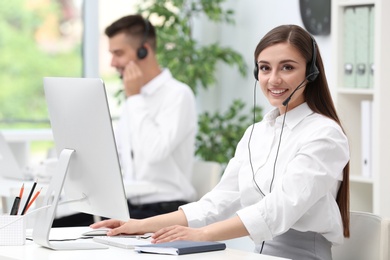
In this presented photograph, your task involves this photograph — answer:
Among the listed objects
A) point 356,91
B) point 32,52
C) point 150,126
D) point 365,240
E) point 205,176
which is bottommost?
point 205,176

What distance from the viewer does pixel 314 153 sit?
225 cm

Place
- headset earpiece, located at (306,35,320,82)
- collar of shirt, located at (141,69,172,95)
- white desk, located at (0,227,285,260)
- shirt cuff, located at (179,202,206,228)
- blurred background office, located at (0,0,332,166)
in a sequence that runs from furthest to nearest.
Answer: blurred background office, located at (0,0,332,166)
collar of shirt, located at (141,69,172,95)
shirt cuff, located at (179,202,206,228)
headset earpiece, located at (306,35,320,82)
white desk, located at (0,227,285,260)

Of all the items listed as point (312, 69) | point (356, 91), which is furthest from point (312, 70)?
point (356, 91)

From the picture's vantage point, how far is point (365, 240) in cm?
230

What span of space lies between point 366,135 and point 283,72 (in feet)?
4.23

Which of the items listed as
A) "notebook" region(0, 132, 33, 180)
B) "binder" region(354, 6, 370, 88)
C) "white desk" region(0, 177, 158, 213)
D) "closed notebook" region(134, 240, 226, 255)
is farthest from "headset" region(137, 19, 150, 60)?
"closed notebook" region(134, 240, 226, 255)

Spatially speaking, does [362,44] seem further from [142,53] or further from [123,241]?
[123,241]

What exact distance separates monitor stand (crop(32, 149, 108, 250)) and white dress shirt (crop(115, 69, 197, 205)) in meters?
1.54

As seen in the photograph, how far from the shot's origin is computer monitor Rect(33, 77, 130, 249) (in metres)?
2.13

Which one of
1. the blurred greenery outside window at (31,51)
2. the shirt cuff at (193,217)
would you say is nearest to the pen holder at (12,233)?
the shirt cuff at (193,217)

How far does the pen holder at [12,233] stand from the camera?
7.28 ft

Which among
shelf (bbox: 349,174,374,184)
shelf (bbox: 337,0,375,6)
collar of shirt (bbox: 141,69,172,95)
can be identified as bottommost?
shelf (bbox: 349,174,374,184)

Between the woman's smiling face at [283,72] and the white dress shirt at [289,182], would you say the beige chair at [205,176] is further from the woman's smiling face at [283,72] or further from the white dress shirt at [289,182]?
the woman's smiling face at [283,72]

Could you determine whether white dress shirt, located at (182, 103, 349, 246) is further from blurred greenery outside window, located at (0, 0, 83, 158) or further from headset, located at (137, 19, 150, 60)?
blurred greenery outside window, located at (0, 0, 83, 158)
